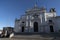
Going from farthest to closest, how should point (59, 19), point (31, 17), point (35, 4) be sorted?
1. point (35, 4)
2. point (31, 17)
3. point (59, 19)

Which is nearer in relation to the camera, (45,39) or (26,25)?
(45,39)

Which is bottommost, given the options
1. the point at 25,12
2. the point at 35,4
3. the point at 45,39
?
the point at 45,39

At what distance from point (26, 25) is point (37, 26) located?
330cm

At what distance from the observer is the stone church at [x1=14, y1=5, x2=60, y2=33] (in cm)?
3167

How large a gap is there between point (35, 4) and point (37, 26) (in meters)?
7.76

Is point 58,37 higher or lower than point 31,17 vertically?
lower

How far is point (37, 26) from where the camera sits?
33.0m

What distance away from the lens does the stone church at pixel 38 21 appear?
1247 inches

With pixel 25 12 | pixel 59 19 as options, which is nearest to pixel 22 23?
pixel 25 12

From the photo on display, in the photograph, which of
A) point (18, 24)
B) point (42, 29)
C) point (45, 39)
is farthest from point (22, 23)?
point (45, 39)

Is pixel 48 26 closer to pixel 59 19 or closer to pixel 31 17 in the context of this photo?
pixel 59 19

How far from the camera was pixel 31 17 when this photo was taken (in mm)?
33688

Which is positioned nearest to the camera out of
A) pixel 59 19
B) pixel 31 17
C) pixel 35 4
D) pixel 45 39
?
pixel 45 39

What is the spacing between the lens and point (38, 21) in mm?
33031
